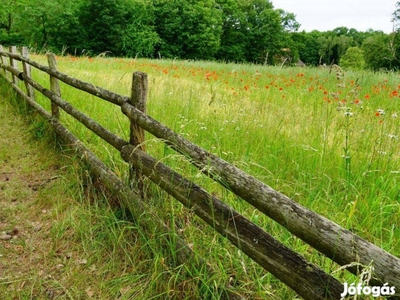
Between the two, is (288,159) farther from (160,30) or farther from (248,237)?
(160,30)

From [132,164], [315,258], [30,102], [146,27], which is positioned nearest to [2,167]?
[30,102]

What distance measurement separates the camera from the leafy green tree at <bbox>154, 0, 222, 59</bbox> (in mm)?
42469

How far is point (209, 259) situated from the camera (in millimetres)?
1999

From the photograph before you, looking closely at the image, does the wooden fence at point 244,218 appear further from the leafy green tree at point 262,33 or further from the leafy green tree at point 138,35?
the leafy green tree at point 262,33

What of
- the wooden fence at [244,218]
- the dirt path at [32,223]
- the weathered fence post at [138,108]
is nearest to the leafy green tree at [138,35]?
the dirt path at [32,223]

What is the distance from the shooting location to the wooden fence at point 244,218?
1.20 metres

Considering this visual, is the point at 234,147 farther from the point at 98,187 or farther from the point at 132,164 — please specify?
the point at 98,187

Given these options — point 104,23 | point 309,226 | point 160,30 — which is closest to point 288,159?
point 309,226

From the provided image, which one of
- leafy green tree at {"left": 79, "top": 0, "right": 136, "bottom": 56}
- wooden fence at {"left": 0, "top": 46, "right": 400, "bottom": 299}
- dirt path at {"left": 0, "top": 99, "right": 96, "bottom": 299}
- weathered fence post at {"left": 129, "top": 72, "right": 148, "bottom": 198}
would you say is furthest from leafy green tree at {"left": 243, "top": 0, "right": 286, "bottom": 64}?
wooden fence at {"left": 0, "top": 46, "right": 400, "bottom": 299}

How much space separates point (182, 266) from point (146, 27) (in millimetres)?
41482

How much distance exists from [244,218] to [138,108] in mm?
1454

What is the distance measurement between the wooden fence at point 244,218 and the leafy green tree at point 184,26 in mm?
41692

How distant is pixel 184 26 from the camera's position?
43.1m

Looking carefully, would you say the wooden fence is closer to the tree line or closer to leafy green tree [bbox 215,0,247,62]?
the tree line
